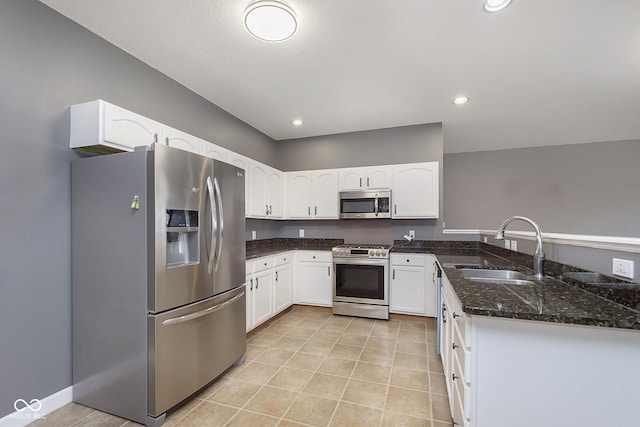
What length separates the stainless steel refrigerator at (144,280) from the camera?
171 centimetres

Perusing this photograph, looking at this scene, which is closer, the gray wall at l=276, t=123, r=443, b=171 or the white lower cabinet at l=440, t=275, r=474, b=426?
the white lower cabinet at l=440, t=275, r=474, b=426

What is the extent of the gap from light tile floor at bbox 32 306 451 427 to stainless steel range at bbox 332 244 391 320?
1.51 ft

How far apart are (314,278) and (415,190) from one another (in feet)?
6.20

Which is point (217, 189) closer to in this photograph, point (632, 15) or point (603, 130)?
point (632, 15)

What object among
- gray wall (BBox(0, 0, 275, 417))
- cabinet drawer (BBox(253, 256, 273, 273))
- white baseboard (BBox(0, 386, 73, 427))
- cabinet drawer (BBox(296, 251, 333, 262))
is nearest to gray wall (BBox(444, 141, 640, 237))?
cabinet drawer (BBox(296, 251, 333, 262))

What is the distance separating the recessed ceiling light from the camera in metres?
1.76

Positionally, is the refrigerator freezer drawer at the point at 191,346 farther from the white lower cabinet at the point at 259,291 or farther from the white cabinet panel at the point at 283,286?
the white cabinet panel at the point at 283,286

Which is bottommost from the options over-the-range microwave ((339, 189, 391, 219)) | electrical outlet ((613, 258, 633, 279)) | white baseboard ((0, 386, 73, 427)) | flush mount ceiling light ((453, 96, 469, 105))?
white baseboard ((0, 386, 73, 427))

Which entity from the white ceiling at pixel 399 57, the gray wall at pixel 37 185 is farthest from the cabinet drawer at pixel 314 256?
the gray wall at pixel 37 185

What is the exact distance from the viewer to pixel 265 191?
387cm

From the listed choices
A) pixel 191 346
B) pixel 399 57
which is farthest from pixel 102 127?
pixel 399 57

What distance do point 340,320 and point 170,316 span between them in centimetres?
236

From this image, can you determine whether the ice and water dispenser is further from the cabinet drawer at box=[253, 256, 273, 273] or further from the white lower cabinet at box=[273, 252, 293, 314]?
the white lower cabinet at box=[273, 252, 293, 314]

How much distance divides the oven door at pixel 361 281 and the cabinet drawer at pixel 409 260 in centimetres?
13
